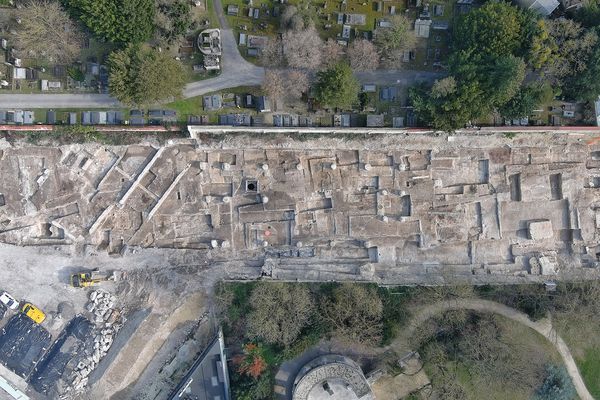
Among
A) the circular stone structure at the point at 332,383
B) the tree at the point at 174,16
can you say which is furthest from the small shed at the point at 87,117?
the circular stone structure at the point at 332,383

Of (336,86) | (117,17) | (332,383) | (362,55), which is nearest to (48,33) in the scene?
(117,17)

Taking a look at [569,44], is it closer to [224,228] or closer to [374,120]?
[374,120]

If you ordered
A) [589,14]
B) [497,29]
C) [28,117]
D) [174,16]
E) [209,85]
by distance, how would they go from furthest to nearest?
[209,85] → [28,117] → [174,16] → [589,14] → [497,29]

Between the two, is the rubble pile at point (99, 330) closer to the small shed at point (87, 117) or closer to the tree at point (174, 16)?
the small shed at point (87, 117)

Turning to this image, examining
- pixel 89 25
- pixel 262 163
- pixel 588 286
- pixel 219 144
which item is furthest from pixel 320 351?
pixel 89 25

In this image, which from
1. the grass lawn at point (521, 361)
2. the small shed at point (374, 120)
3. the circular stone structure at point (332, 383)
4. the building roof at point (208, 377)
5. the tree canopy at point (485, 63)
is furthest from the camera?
the grass lawn at point (521, 361)

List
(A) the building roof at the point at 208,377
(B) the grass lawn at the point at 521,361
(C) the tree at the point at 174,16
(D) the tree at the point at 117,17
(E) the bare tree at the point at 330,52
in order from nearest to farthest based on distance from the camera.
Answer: (D) the tree at the point at 117,17, (C) the tree at the point at 174,16, (E) the bare tree at the point at 330,52, (A) the building roof at the point at 208,377, (B) the grass lawn at the point at 521,361

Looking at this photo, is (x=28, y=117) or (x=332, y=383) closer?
(x=28, y=117)

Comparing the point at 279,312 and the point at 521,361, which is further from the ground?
the point at 279,312

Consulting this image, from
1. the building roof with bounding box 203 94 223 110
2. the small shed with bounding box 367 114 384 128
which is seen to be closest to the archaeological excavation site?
the small shed with bounding box 367 114 384 128
